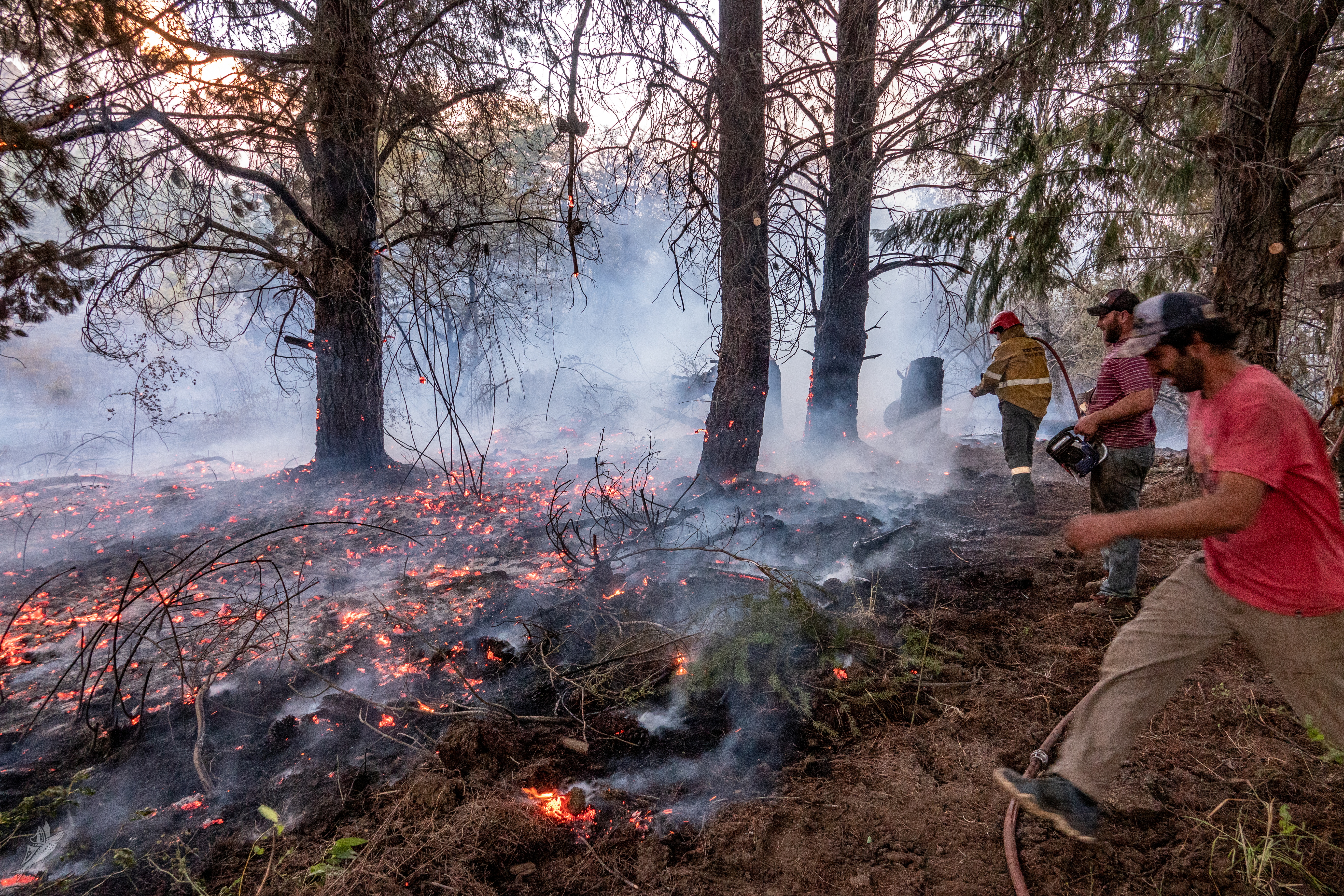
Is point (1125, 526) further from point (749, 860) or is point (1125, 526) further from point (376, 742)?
point (376, 742)

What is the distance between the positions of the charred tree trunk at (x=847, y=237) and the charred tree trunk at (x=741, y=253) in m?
0.83

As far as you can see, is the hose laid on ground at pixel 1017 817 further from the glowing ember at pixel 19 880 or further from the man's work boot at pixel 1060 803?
the glowing ember at pixel 19 880

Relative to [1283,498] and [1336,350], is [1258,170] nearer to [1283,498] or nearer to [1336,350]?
[1336,350]

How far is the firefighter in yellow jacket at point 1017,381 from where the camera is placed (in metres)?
6.86

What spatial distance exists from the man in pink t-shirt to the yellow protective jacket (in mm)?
4849

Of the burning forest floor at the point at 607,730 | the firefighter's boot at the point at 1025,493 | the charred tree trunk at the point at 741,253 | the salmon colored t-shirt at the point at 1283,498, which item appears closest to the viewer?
the salmon colored t-shirt at the point at 1283,498

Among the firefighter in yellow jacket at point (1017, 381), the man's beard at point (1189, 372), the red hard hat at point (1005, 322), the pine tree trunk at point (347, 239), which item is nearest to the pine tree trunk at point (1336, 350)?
the firefighter in yellow jacket at point (1017, 381)

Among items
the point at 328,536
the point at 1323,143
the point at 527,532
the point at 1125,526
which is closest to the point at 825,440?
the point at 527,532

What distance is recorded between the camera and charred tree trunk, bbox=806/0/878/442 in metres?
5.69

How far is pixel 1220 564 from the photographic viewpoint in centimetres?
220

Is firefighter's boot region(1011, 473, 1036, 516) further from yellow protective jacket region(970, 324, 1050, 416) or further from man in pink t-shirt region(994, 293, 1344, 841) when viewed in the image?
man in pink t-shirt region(994, 293, 1344, 841)

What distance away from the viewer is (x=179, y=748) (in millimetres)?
3330

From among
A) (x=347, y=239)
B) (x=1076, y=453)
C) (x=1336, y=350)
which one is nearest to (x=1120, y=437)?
(x=1076, y=453)

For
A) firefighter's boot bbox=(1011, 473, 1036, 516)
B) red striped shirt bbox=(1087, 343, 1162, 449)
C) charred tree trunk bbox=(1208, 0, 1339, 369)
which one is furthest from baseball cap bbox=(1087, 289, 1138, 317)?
firefighter's boot bbox=(1011, 473, 1036, 516)
